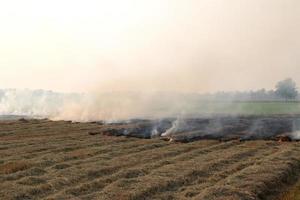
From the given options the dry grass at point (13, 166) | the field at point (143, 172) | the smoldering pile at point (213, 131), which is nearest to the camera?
the field at point (143, 172)

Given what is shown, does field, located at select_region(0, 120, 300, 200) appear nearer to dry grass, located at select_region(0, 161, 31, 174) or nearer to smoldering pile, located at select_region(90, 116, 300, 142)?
dry grass, located at select_region(0, 161, 31, 174)

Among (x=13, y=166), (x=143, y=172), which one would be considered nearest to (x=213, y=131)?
(x=143, y=172)

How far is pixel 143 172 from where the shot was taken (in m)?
34.2

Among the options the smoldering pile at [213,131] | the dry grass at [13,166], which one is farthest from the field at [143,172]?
the smoldering pile at [213,131]

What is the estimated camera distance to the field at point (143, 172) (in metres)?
27.6

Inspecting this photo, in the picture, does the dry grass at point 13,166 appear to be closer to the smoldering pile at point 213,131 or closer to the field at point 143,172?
the field at point 143,172

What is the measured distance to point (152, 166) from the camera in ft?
121

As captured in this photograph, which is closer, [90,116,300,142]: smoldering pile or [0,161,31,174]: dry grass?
[0,161,31,174]: dry grass

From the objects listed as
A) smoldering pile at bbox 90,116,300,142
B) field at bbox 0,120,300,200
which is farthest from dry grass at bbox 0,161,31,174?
smoldering pile at bbox 90,116,300,142

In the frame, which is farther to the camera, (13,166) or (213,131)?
(213,131)

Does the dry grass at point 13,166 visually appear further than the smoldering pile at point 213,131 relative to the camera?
No

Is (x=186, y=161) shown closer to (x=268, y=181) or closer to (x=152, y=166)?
(x=152, y=166)

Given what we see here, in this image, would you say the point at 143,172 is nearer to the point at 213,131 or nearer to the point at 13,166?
the point at 13,166

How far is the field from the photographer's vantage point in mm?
27578
